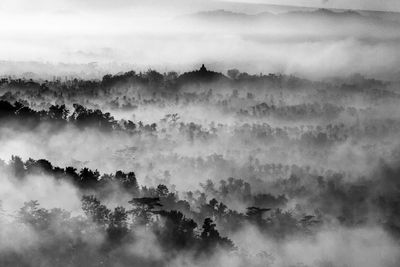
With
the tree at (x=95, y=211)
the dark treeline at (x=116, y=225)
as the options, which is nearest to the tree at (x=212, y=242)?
the dark treeline at (x=116, y=225)

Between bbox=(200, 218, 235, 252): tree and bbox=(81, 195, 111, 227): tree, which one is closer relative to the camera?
bbox=(81, 195, 111, 227): tree

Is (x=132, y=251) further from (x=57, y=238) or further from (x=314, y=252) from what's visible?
(x=314, y=252)

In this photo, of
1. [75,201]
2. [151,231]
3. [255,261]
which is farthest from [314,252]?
[75,201]

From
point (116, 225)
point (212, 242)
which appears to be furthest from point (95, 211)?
point (212, 242)

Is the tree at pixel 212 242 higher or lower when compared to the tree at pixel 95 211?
lower

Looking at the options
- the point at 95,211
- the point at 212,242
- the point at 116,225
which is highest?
the point at 95,211

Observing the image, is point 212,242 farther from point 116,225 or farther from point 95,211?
point 95,211

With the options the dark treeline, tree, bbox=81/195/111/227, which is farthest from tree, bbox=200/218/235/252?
tree, bbox=81/195/111/227

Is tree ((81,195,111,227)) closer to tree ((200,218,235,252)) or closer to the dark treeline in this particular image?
the dark treeline

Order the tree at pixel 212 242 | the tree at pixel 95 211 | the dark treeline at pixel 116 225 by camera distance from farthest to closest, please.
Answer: the tree at pixel 212 242 < the tree at pixel 95 211 < the dark treeline at pixel 116 225

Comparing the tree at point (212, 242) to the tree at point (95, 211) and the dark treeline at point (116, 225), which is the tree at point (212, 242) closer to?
the dark treeline at point (116, 225)

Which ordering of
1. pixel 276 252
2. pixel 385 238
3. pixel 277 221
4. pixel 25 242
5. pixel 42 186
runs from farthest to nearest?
pixel 385 238 → pixel 277 221 → pixel 276 252 → pixel 42 186 → pixel 25 242
